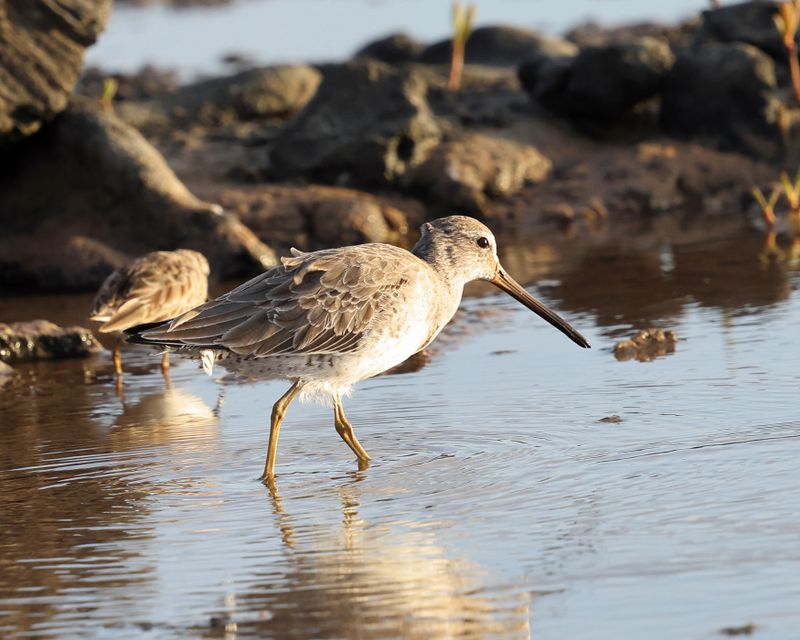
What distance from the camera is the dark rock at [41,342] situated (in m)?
11.2

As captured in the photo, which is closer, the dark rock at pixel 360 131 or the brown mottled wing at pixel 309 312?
the brown mottled wing at pixel 309 312

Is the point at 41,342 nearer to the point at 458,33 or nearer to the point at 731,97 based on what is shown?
the point at 458,33

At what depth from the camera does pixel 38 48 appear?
45.0 ft

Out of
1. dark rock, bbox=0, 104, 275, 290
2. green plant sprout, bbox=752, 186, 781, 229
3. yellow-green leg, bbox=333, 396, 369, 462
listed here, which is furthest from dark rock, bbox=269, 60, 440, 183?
yellow-green leg, bbox=333, 396, 369, 462

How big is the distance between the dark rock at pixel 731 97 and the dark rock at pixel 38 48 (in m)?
6.50

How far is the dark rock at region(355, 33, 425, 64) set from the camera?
909 inches

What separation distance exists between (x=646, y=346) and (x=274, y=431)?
3.15 m

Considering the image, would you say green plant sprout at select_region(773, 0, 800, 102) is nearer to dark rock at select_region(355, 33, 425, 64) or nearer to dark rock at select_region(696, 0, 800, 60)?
dark rock at select_region(696, 0, 800, 60)

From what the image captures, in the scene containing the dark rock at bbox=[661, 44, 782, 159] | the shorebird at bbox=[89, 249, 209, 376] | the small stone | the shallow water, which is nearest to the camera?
the small stone

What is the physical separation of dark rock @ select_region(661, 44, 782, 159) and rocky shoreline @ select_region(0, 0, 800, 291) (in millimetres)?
18

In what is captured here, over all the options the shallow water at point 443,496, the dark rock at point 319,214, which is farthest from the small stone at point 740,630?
the dark rock at point 319,214

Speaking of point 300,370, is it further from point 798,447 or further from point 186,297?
point 186,297

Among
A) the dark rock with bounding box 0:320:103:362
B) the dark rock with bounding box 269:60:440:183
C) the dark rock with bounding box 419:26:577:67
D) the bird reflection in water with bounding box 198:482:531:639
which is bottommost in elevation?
the bird reflection in water with bounding box 198:482:531:639

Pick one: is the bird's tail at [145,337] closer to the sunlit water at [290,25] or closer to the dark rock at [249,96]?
the dark rock at [249,96]
